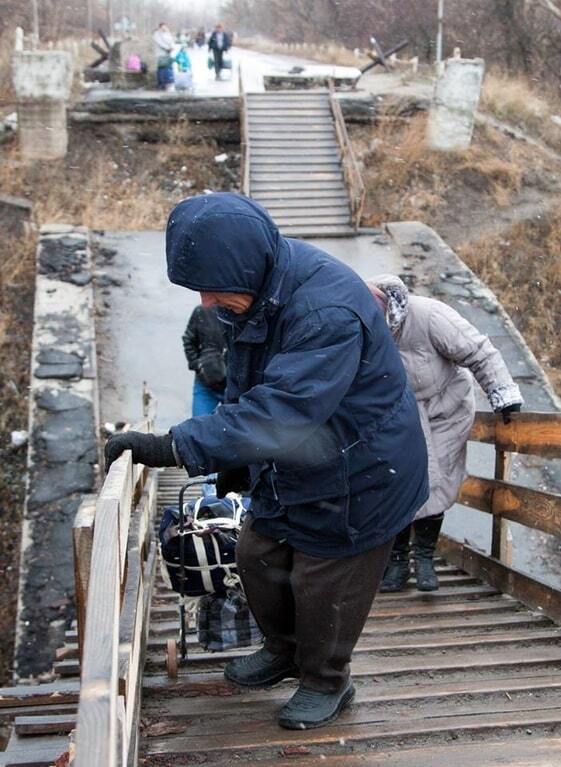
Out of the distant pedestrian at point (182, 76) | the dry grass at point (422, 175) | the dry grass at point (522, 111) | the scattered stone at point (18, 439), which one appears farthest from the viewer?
the distant pedestrian at point (182, 76)

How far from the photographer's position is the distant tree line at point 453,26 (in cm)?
3187

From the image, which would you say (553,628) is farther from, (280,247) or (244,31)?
(244,31)

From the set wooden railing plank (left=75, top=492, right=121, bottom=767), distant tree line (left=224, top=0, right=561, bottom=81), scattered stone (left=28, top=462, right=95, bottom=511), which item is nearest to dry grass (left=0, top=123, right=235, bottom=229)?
scattered stone (left=28, top=462, right=95, bottom=511)

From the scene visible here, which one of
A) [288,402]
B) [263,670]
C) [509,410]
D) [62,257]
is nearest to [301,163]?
[62,257]

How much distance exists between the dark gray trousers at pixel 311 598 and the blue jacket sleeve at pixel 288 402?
0.56 metres

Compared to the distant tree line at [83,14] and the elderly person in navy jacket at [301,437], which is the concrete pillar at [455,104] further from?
the distant tree line at [83,14]

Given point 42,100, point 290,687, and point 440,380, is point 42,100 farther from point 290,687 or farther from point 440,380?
point 290,687

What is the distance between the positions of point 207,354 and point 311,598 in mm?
3612

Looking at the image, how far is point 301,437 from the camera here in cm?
273

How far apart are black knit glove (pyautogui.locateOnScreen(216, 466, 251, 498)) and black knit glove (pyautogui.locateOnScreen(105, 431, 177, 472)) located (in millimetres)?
518

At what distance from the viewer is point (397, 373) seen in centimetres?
297

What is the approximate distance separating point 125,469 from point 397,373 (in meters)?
0.87

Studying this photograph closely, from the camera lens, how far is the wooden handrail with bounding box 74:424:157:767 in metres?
1.79

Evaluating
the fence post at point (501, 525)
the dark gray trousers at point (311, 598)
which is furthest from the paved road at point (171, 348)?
the dark gray trousers at point (311, 598)
